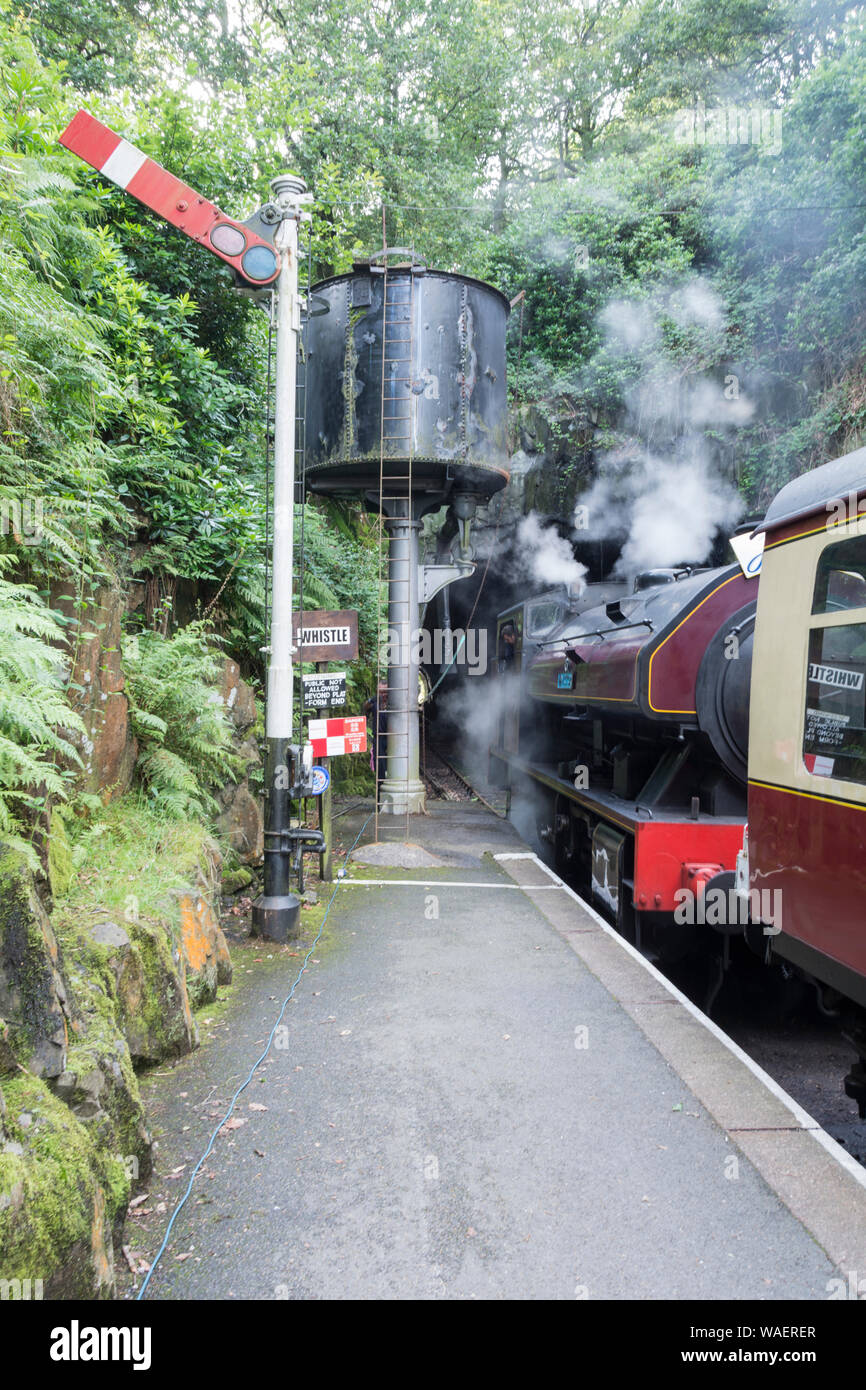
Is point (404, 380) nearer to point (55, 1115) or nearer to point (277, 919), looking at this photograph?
point (277, 919)

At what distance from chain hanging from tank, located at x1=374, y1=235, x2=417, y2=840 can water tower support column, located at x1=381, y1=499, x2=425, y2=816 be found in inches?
0.5

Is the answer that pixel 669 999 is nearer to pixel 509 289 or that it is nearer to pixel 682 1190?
pixel 682 1190

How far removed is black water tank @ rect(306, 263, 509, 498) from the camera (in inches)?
391

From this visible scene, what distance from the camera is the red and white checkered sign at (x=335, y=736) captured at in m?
6.64

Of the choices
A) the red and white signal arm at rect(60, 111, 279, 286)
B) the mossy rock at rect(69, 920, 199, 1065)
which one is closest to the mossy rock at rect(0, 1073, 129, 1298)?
the mossy rock at rect(69, 920, 199, 1065)

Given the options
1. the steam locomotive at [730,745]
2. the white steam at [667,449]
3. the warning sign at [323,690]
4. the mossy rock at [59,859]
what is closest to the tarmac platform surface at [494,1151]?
the steam locomotive at [730,745]

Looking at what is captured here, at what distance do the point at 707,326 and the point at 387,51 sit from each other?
8780mm

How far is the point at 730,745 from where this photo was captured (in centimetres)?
561

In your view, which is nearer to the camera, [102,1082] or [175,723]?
[102,1082]

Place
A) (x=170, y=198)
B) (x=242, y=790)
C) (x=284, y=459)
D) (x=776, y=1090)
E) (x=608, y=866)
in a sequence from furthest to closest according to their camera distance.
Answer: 1. (x=242, y=790)
2. (x=608, y=866)
3. (x=284, y=459)
4. (x=170, y=198)
5. (x=776, y=1090)

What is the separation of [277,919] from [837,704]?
3.72 m

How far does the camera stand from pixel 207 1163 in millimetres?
3004

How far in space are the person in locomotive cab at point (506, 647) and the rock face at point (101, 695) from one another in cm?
729

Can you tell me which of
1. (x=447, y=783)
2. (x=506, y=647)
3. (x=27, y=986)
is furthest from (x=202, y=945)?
(x=447, y=783)
